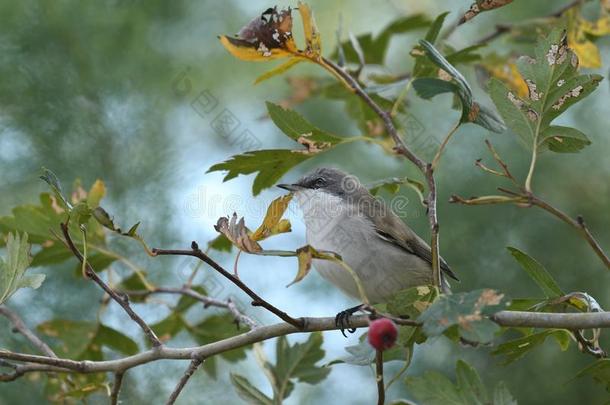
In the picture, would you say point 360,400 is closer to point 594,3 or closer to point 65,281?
point 65,281

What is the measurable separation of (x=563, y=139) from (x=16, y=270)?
160cm

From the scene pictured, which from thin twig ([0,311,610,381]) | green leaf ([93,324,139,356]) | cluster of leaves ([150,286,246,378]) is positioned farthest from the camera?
cluster of leaves ([150,286,246,378])

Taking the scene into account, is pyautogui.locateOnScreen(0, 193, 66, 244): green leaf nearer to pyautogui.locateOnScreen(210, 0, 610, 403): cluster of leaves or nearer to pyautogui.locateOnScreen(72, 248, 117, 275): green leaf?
pyautogui.locateOnScreen(72, 248, 117, 275): green leaf

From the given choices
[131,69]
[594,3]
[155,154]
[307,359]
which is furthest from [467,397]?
[594,3]

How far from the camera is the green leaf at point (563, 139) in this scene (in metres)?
2.29

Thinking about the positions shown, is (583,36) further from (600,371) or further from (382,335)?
(382,335)

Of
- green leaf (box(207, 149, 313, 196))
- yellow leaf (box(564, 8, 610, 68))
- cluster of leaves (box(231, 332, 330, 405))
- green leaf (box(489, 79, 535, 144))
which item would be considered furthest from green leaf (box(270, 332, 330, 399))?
yellow leaf (box(564, 8, 610, 68))

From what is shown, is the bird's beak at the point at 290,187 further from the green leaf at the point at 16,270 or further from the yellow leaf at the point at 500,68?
the green leaf at the point at 16,270

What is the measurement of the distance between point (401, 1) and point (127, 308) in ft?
10.9

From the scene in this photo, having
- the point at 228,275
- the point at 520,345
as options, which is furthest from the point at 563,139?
the point at 228,275

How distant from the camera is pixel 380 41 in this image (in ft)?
12.6

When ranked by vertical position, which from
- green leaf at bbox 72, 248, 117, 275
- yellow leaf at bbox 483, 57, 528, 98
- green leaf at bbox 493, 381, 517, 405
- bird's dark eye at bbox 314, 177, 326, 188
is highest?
green leaf at bbox 72, 248, 117, 275

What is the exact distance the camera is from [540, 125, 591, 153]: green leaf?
7.50ft

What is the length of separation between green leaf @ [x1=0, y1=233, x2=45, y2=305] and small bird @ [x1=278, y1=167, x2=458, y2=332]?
1.43 metres
